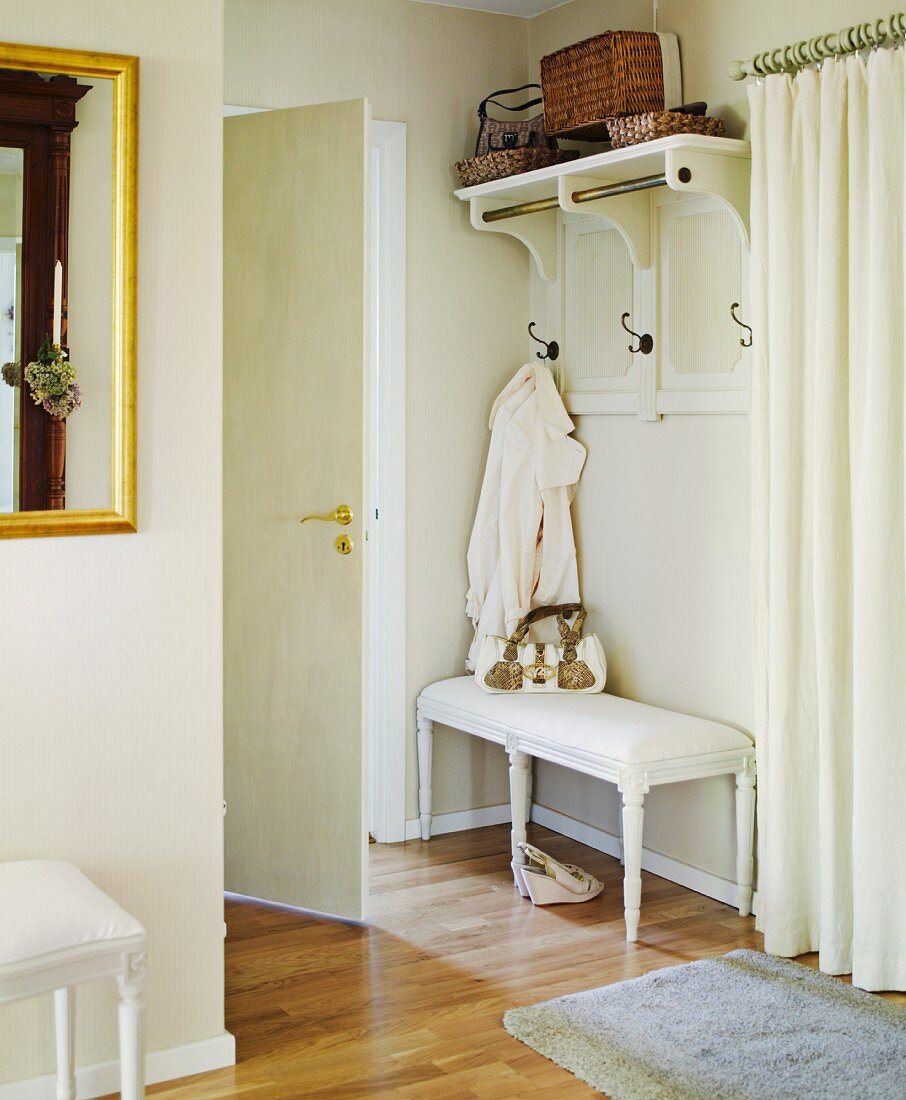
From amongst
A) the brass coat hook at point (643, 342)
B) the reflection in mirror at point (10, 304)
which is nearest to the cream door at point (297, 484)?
the brass coat hook at point (643, 342)

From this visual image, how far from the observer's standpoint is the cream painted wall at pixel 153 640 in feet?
8.07

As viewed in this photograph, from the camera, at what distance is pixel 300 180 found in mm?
3404

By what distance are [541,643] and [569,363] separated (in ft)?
2.88

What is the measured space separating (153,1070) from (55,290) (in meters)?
1.52

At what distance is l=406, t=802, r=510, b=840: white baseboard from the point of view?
4.19 meters

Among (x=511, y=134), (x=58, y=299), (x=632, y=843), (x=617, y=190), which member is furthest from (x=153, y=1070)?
→ (x=511, y=134)

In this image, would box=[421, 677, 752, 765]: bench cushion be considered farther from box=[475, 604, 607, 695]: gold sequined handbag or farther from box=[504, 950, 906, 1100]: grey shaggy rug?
box=[504, 950, 906, 1100]: grey shaggy rug

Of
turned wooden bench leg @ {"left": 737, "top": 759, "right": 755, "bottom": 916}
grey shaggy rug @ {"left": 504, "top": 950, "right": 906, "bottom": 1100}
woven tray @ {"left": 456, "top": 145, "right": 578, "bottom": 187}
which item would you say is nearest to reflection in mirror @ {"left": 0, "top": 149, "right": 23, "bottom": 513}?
grey shaggy rug @ {"left": 504, "top": 950, "right": 906, "bottom": 1100}

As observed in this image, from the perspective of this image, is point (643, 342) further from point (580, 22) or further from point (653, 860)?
point (653, 860)

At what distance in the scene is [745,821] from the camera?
3.44 m

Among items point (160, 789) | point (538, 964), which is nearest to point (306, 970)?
point (538, 964)

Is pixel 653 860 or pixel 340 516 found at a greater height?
pixel 340 516

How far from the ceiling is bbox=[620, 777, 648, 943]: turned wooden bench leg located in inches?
94.4

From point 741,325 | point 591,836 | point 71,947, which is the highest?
point 741,325
